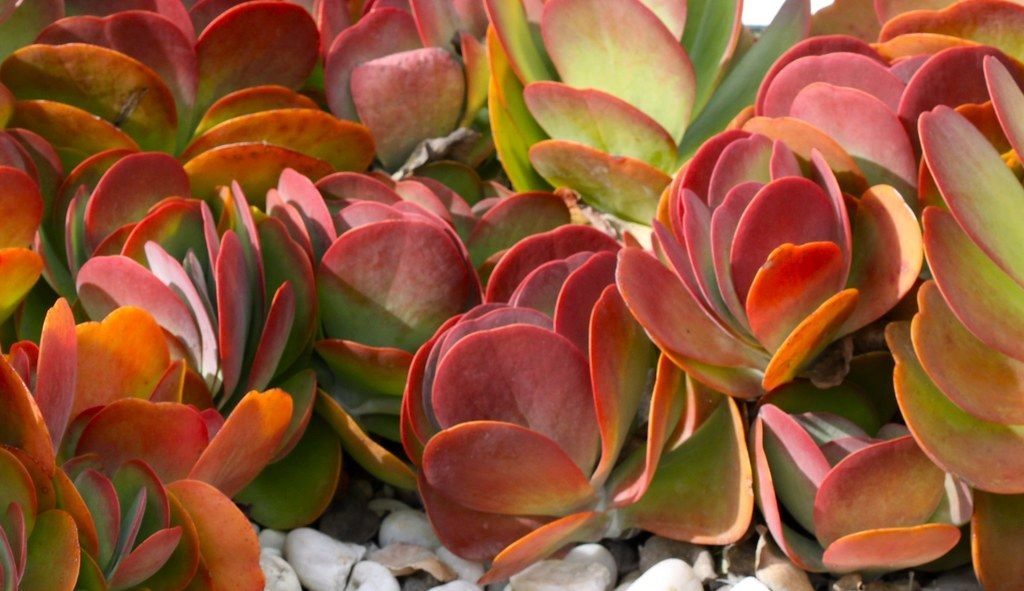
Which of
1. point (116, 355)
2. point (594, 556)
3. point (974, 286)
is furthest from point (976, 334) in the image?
point (116, 355)

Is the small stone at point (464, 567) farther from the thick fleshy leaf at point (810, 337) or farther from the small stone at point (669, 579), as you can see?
the thick fleshy leaf at point (810, 337)

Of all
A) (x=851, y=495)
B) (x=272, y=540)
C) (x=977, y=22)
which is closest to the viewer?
(x=851, y=495)

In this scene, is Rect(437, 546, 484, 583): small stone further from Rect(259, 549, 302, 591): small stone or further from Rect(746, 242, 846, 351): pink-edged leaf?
Rect(746, 242, 846, 351): pink-edged leaf

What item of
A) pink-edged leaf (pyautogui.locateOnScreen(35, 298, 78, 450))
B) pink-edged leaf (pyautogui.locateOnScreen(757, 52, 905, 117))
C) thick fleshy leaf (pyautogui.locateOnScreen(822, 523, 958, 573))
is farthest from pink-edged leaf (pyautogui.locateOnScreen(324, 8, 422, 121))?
thick fleshy leaf (pyautogui.locateOnScreen(822, 523, 958, 573))

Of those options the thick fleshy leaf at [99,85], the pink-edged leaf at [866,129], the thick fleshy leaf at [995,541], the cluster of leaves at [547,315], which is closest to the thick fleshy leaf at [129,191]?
the cluster of leaves at [547,315]

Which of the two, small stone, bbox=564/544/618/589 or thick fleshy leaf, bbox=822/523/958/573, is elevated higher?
thick fleshy leaf, bbox=822/523/958/573

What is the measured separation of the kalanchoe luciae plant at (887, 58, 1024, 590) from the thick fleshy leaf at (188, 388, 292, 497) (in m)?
0.34

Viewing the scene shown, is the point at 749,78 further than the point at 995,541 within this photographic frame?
Yes

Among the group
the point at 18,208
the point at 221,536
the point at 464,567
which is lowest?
the point at 464,567

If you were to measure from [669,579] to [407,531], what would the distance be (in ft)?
0.60

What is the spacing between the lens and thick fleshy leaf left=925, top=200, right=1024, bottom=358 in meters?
0.70

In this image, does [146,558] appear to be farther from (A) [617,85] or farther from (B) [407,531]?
(A) [617,85]

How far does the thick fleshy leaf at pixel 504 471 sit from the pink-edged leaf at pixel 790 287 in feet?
0.44

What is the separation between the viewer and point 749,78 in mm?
1050
